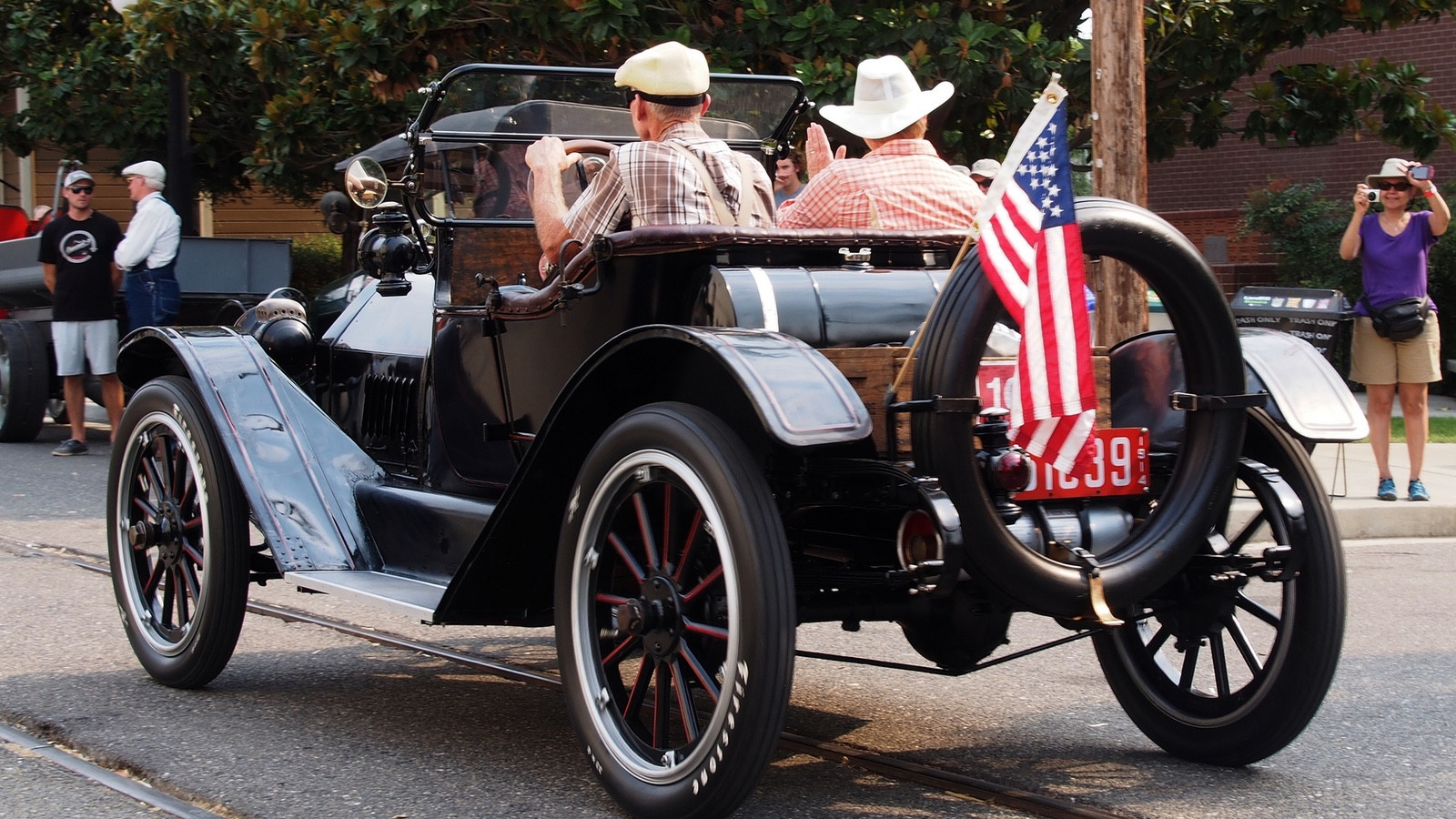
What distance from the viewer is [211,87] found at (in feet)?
49.0

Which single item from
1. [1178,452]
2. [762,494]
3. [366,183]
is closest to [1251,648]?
[1178,452]

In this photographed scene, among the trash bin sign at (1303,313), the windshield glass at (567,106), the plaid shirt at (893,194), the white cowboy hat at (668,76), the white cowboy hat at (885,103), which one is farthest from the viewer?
the trash bin sign at (1303,313)

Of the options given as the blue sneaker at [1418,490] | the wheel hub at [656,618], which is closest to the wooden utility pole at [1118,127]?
the blue sneaker at [1418,490]

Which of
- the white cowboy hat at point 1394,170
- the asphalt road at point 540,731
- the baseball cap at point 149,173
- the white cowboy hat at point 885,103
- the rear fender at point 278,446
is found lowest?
the asphalt road at point 540,731

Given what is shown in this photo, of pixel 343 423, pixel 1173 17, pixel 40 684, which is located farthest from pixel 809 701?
pixel 1173 17

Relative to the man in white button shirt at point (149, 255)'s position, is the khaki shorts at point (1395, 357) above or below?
below

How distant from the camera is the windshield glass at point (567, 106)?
477 cm

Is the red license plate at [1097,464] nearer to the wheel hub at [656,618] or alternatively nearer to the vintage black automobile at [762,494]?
the vintage black automobile at [762,494]

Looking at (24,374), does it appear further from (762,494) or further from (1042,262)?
(1042,262)

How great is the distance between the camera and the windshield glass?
4.77 m

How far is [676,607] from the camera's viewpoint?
3234 mm

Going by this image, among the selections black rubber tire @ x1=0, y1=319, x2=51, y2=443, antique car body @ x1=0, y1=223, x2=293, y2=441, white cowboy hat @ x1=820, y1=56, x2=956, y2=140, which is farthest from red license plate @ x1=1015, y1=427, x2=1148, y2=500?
black rubber tire @ x1=0, y1=319, x2=51, y2=443

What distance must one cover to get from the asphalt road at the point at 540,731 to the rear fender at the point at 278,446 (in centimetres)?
49

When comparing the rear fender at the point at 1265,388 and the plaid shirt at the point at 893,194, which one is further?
the plaid shirt at the point at 893,194
